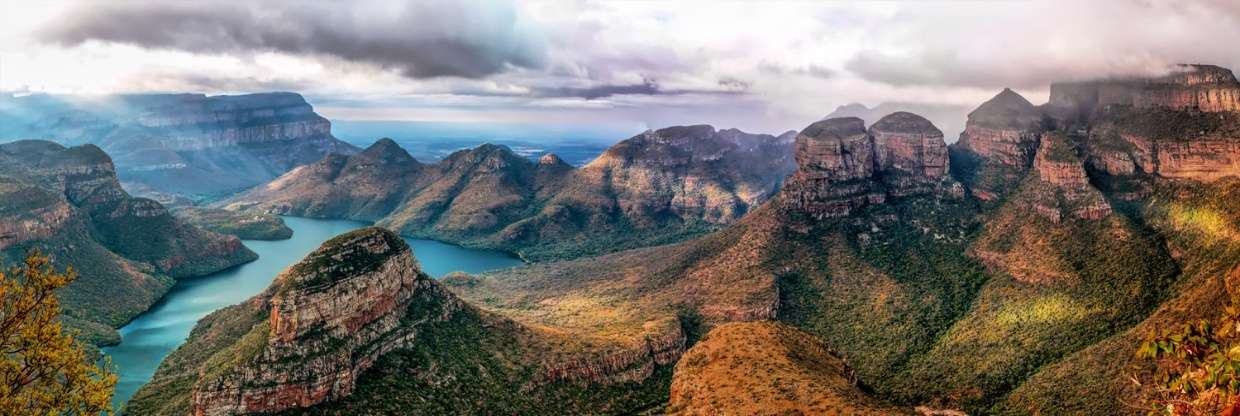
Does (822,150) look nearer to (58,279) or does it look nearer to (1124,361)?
(1124,361)

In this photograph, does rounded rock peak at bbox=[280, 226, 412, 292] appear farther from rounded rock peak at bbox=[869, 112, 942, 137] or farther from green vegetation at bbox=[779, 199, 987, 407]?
rounded rock peak at bbox=[869, 112, 942, 137]

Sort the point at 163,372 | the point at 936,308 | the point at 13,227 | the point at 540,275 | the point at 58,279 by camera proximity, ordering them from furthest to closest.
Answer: the point at 540,275
the point at 13,227
the point at 936,308
the point at 163,372
the point at 58,279

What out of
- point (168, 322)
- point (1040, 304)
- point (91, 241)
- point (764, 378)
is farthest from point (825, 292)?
point (91, 241)

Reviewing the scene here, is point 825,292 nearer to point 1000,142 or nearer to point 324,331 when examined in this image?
point 1000,142

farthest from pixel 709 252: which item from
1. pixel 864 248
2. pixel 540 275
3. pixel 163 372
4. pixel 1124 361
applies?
pixel 163 372

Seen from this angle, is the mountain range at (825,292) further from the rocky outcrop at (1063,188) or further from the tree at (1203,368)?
the tree at (1203,368)

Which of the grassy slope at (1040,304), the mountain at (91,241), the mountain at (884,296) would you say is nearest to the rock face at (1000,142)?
the mountain at (884,296)
